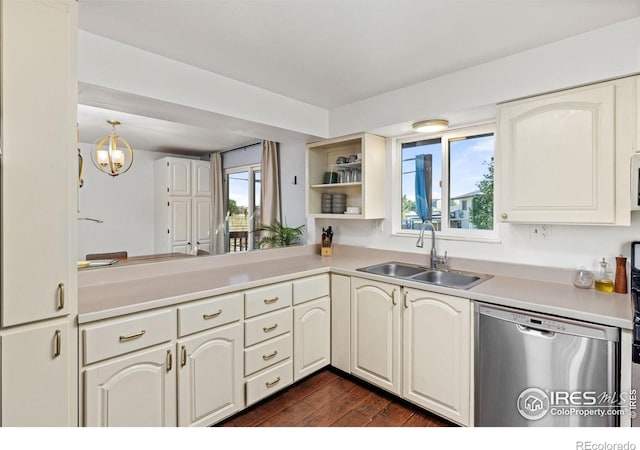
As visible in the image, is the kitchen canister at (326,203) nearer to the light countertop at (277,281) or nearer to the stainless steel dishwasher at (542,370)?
the light countertop at (277,281)

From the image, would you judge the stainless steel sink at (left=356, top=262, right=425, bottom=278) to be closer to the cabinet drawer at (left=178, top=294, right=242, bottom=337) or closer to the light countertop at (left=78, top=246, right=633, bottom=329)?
the light countertop at (left=78, top=246, right=633, bottom=329)

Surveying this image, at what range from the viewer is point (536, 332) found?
1551 mm

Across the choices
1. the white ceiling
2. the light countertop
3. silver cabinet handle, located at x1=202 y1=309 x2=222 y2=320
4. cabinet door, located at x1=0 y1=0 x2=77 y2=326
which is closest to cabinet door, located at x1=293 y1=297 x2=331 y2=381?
the light countertop

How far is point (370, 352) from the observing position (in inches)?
88.6

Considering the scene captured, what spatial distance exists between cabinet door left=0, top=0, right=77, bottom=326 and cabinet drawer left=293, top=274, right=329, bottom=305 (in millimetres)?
1300

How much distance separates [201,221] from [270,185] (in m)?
0.82

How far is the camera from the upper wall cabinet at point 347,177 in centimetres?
268

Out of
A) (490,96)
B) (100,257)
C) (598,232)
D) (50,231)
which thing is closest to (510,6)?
(490,96)

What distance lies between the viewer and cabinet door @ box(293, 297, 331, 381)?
89.0 inches

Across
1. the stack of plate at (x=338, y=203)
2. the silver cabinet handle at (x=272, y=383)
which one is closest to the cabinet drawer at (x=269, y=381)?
the silver cabinet handle at (x=272, y=383)

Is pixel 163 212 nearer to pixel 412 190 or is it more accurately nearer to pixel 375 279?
pixel 375 279

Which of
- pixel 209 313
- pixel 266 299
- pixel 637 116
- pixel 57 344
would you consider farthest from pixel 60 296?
pixel 637 116

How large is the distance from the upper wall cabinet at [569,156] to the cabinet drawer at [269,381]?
1.71 m

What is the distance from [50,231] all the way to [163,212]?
1.93 m
